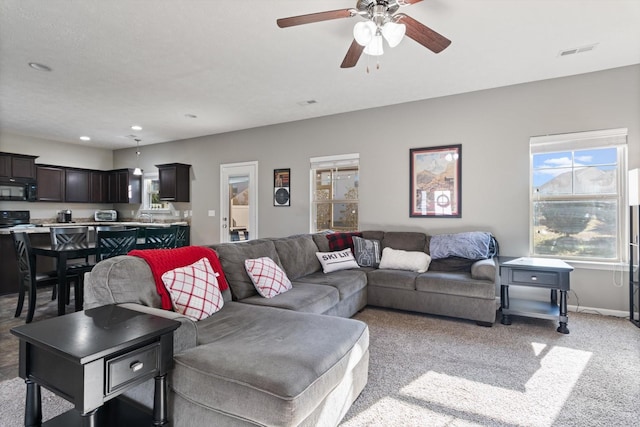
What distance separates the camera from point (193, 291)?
7.14 feet

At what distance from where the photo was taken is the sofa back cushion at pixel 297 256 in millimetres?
3414

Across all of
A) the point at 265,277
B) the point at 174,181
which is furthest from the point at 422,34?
the point at 174,181

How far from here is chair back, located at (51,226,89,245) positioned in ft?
12.3

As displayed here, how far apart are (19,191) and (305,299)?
21.3ft

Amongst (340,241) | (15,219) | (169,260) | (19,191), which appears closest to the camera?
(169,260)

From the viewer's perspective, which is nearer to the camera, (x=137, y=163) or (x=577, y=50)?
(x=577, y=50)

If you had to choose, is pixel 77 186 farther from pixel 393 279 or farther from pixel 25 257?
pixel 393 279

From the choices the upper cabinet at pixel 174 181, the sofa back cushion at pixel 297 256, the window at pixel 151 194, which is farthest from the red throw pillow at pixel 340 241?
the window at pixel 151 194

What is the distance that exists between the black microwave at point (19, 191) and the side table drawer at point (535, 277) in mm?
7951

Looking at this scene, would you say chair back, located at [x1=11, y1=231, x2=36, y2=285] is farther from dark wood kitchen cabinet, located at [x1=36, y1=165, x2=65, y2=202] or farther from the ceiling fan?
dark wood kitchen cabinet, located at [x1=36, y1=165, x2=65, y2=202]

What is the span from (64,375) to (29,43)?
314 centimetres

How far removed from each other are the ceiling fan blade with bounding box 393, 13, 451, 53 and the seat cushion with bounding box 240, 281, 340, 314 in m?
2.07

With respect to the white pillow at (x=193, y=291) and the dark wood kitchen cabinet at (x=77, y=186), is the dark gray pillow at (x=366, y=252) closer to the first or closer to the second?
the white pillow at (x=193, y=291)

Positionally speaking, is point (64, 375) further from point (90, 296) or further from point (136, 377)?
point (90, 296)
